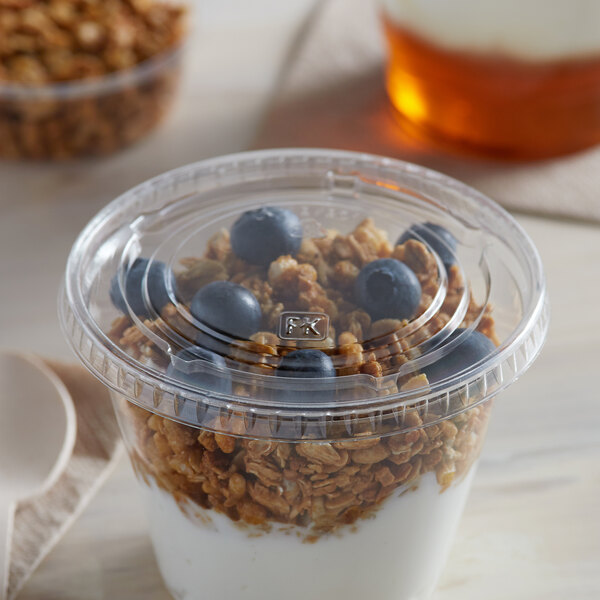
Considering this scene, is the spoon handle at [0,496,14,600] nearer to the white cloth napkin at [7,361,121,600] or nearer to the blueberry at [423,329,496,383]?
the white cloth napkin at [7,361,121,600]

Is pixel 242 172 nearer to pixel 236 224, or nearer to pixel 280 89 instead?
pixel 236 224

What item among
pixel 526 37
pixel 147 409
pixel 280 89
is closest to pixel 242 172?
pixel 147 409

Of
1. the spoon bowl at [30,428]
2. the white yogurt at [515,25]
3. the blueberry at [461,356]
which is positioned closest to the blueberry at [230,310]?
the blueberry at [461,356]

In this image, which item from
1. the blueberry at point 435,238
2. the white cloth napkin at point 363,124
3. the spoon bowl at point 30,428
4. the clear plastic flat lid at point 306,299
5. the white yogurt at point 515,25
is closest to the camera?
the clear plastic flat lid at point 306,299

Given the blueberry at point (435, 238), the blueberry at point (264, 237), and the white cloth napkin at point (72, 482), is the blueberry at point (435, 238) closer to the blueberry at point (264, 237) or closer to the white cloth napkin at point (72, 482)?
the blueberry at point (264, 237)

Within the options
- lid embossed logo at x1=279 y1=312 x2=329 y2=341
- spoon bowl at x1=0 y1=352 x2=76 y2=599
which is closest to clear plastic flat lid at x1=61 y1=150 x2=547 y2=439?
lid embossed logo at x1=279 y1=312 x2=329 y2=341
